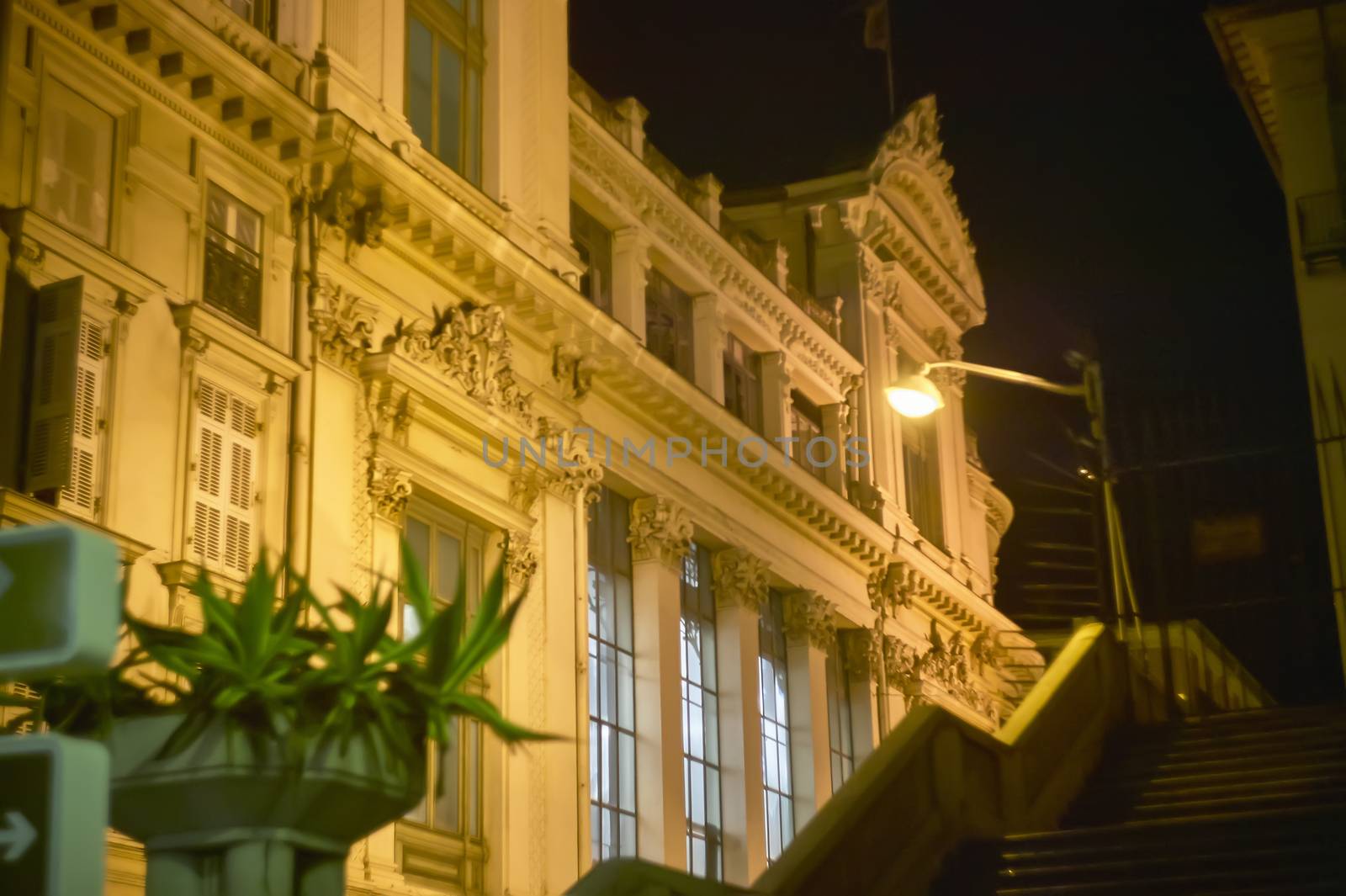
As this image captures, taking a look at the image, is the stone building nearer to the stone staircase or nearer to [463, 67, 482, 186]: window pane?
the stone staircase

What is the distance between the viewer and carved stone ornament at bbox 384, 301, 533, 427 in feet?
70.3

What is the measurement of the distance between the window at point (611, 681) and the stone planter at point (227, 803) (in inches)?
739

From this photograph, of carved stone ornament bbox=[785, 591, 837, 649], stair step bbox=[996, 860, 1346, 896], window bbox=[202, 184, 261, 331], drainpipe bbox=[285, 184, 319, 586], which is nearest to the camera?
stair step bbox=[996, 860, 1346, 896]

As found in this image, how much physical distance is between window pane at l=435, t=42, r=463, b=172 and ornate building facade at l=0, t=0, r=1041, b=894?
54 mm

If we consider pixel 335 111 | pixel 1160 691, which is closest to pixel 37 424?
pixel 335 111

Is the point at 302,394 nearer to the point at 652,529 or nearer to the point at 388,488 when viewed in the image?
the point at 388,488

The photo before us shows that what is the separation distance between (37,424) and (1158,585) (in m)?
13.9

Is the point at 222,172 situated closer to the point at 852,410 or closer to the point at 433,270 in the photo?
the point at 433,270

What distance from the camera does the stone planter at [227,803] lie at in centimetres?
580

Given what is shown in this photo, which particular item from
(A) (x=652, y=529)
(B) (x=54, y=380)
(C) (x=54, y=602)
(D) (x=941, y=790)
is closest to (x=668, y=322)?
(A) (x=652, y=529)

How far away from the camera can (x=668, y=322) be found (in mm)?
29281

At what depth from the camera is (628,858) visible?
11.8m

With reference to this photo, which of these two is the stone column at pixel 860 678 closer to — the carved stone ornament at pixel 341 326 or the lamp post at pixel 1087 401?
the lamp post at pixel 1087 401

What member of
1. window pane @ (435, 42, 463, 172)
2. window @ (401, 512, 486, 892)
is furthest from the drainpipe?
window pane @ (435, 42, 463, 172)
